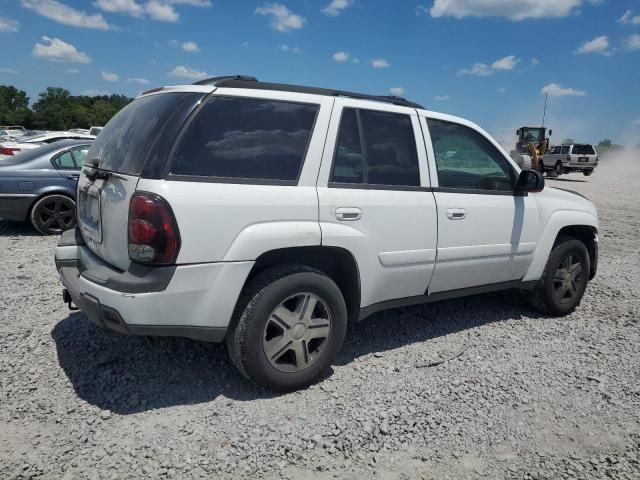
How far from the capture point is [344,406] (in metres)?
3.11

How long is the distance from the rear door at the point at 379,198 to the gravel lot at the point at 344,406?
0.73 metres

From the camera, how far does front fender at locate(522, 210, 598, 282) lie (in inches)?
177

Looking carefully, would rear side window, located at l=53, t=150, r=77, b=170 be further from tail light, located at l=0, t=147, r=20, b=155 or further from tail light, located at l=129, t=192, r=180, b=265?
tail light, located at l=129, t=192, r=180, b=265

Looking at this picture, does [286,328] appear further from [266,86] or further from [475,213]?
[475,213]

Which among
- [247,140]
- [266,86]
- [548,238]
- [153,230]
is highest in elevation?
[266,86]

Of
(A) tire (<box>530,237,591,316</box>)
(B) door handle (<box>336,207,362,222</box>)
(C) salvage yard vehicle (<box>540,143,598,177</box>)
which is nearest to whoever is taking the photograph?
(B) door handle (<box>336,207,362,222</box>)

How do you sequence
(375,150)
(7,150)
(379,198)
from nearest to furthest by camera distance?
(379,198)
(375,150)
(7,150)

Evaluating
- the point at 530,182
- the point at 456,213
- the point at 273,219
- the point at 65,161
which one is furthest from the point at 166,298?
the point at 65,161

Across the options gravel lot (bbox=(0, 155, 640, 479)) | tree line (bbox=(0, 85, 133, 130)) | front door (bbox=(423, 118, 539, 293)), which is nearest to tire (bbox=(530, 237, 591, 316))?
gravel lot (bbox=(0, 155, 640, 479))

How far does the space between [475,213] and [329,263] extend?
1.34m

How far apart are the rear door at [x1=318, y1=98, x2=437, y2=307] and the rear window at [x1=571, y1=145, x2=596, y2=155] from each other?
29173 millimetres

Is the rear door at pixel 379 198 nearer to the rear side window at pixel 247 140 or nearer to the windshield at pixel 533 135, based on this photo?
the rear side window at pixel 247 140

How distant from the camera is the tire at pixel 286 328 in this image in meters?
2.97

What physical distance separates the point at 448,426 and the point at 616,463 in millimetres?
891
